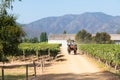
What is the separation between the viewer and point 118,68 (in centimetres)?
3341

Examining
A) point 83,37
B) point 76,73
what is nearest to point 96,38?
point 83,37

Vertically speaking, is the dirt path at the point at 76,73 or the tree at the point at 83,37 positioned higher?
the tree at the point at 83,37

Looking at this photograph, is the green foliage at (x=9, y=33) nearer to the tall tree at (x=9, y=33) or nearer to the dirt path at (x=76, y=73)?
the tall tree at (x=9, y=33)

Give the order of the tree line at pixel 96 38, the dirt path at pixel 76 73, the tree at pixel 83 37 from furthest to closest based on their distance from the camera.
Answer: the tree at pixel 83 37 < the tree line at pixel 96 38 < the dirt path at pixel 76 73

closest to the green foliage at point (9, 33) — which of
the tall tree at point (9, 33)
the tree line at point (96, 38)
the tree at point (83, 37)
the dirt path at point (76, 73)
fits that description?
the tall tree at point (9, 33)

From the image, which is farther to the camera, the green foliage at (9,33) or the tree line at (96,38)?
the tree line at (96,38)

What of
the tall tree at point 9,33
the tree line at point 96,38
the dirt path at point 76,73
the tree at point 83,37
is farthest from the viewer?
the tree at point 83,37

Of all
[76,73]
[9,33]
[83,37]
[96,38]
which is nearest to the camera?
[76,73]

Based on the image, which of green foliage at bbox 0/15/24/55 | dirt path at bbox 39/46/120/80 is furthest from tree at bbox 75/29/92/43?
green foliage at bbox 0/15/24/55

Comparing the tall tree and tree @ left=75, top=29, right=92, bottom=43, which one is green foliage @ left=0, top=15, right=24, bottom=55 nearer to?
the tall tree

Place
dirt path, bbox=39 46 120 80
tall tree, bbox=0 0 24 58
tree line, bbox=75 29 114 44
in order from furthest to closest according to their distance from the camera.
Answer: tree line, bbox=75 29 114 44
tall tree, bbox=0 0 24 58
dirt path, bbox=39 46 120 80

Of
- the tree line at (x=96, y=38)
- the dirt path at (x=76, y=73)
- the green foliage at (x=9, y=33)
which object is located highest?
the tree line at (x=96, y=38)

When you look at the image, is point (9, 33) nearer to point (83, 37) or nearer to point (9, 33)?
point (9, 33)

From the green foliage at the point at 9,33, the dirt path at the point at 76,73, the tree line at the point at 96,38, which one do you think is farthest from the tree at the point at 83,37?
the green foliage at the point at 9,33
